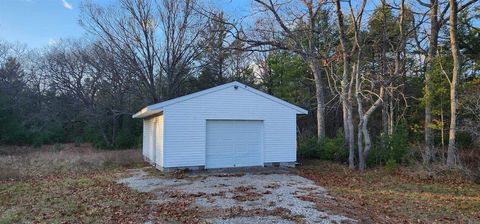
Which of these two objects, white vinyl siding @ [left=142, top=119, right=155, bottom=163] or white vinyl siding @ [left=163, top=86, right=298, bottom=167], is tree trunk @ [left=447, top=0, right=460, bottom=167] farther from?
white vinyl siding @ [left=142, top=119, right=155, bottom=163]

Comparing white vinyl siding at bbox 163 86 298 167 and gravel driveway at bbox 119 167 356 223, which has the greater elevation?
white vinyl siding at bbox 163 86 298 167

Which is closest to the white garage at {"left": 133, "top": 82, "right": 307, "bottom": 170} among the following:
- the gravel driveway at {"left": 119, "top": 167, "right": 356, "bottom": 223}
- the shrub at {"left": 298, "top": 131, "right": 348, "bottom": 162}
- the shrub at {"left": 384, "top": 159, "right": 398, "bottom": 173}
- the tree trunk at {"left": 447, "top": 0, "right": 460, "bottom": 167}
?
the gravel driveway at {"left": 119, "top": 167, "right": 356, "bottom": 223}

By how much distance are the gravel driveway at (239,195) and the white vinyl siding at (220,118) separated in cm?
84

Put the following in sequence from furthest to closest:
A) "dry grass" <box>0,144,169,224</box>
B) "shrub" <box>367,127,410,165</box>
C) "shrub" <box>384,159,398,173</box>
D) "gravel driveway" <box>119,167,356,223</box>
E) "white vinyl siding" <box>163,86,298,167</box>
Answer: "shrub" <box>367,127,410,165</box>
"white vinyl siding" <box>163,86,298,167</box>
"shrub" <box>384,159,398,173</box>
"dry grass" <box>0,144,169,224</box>
"gravel driveway" <box>119,167,356,223</box>

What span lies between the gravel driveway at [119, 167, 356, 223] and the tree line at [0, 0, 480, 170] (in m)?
3.95

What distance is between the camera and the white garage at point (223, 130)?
11770 millimetres

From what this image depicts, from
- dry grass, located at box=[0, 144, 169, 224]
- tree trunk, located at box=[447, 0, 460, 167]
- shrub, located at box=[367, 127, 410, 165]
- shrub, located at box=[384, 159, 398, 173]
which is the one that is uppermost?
tree trunk, located at box=[447, 0, 460, 167]

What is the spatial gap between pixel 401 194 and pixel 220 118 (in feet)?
20.7

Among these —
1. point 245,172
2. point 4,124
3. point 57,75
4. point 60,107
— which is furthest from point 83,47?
point 245,172

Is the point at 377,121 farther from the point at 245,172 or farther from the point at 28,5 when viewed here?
the point at 28,5

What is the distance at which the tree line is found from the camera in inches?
499

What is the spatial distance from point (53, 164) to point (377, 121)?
1779 cm

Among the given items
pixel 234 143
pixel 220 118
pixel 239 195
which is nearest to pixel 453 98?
pixel 234 143

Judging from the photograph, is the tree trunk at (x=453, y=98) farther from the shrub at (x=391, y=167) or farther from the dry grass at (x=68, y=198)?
the dry grass at (x=68, y=198)
